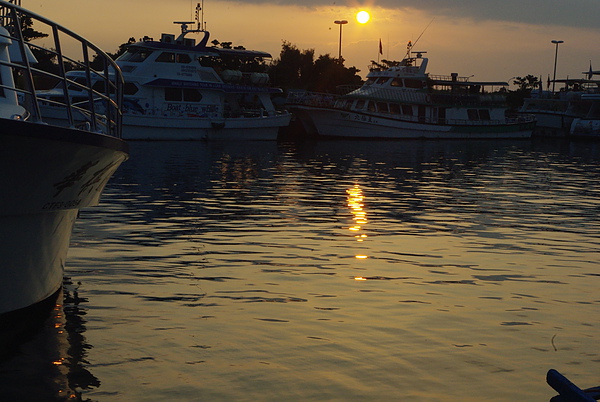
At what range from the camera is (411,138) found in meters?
71.4

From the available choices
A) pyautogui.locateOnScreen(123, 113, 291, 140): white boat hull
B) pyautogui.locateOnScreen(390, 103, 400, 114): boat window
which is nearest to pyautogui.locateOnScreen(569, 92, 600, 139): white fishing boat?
pyautogui.locateOnScreen(390, 103, 400, 114): boat window

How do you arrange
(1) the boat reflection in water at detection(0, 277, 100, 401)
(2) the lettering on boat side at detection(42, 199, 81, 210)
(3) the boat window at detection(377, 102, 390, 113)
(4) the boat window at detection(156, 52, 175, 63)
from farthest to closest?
(3) the boat window at detection(377, 102, 390, 113) < (4) the boat window at detection(156, 52, 175, 63) < (2) the lettering on boat side at detection(42, 199, 81, 210) < (1) the boat reflection in water at detection(0, 277, 100, 401)

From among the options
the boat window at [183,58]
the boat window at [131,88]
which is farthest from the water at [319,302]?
the boat window at [183,58]

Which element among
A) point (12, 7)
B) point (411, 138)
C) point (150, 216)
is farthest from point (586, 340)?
point (411, 138)

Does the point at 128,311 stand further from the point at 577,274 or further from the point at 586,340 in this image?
the point at 577,274

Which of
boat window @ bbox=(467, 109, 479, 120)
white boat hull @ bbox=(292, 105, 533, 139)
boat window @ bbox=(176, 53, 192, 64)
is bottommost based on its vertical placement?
white boat hull @ bbox=(292, 105, 533, 139)

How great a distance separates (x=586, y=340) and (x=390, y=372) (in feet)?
8.35

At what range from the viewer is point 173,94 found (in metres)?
52.4

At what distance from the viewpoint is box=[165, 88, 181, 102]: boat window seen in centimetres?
5203

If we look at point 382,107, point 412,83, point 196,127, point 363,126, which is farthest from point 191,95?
point 412,83

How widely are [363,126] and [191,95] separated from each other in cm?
1874

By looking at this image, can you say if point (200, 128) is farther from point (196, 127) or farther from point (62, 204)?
point (62, 204)

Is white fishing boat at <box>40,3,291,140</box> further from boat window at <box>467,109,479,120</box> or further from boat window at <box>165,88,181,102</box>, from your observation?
boat window at <box>467,109,479,120</box>

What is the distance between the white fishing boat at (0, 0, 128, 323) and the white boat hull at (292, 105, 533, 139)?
2240 inches
